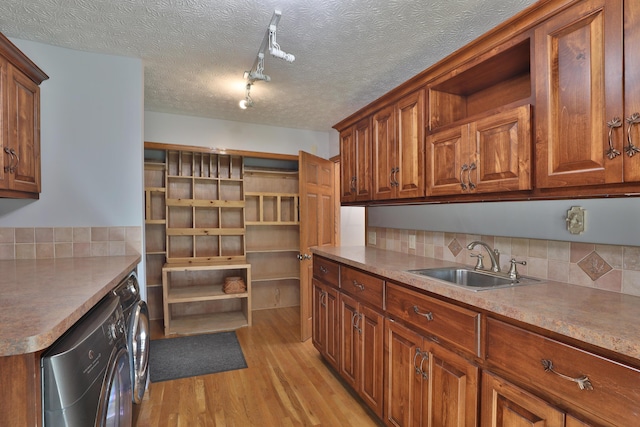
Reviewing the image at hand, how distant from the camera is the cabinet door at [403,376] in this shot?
154 cm

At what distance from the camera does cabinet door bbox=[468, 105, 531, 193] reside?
4.62 ft

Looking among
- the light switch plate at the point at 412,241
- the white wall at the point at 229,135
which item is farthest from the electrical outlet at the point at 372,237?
the white wall at the point at 229,135

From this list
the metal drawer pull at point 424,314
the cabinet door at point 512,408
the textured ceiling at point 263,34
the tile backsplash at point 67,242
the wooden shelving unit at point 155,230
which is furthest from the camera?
the wooden shelving unit at point 155,230

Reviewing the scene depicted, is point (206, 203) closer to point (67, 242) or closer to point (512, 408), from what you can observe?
point (67, 242)

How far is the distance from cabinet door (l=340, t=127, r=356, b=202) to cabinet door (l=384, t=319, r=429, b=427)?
137cm

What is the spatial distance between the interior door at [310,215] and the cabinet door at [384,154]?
885 mm

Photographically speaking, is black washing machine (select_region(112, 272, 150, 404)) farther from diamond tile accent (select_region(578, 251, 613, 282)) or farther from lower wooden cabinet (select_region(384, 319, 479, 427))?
diamond tile accent (select_region(578, 251, 613, 282))

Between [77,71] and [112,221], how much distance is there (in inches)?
42.6

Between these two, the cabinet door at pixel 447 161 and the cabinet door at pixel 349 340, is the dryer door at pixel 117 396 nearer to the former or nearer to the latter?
the cabinet door at pixel 349 340

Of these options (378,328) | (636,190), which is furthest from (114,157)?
(636,190)

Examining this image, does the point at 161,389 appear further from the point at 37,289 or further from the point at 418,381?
the point at 418,381

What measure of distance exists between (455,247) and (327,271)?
1.02m

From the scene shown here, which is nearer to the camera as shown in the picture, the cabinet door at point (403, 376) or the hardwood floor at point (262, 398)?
the cabinet door at point (403, 376)

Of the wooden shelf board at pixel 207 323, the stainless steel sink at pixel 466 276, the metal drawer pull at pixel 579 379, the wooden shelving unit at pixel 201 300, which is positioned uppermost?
the stainless steel sink at pixel 466 276
